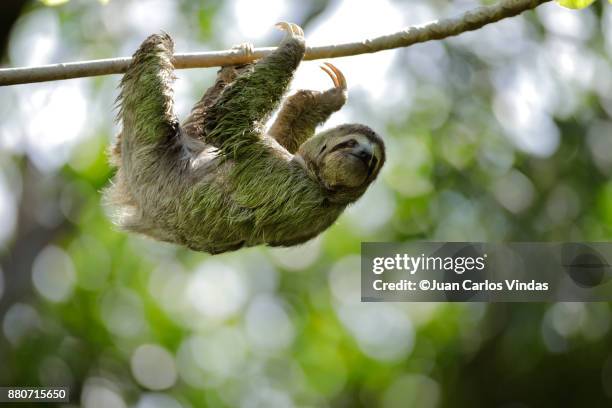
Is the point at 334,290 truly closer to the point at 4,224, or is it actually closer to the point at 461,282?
the point at 4,224

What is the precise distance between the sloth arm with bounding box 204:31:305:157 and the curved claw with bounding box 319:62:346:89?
1401 millimetres

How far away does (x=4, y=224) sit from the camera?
82.3 ft

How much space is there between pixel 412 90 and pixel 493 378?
8.49 meters

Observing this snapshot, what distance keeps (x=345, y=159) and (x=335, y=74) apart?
81.5 inches

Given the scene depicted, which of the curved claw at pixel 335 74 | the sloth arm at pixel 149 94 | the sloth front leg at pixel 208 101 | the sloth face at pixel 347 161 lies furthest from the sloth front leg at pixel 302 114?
the sloth arm at pixel 149 94

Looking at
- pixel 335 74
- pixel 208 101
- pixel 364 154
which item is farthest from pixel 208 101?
pixel 364 154

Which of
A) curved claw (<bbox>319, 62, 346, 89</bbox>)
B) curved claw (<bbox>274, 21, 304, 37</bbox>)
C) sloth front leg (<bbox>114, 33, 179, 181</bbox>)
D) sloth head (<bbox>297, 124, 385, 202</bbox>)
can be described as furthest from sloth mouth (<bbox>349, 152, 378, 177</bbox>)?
sloth front leg (<bbox>114, 33, 179, 181</bbox>)

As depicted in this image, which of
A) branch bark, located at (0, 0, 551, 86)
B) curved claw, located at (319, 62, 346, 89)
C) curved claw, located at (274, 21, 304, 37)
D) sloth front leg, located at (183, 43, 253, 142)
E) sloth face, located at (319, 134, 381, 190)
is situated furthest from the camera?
curved claw, located at (319, 62, 346, 89)

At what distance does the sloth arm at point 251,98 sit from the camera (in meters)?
9.63

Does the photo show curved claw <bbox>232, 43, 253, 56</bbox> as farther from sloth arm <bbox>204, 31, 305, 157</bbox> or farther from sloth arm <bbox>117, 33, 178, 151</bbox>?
sloth arm <bbox>117, 33, 178, 151</bbox>

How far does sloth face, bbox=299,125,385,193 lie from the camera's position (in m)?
9.55

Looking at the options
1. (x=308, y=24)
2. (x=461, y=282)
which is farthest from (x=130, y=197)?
(x=308, y=24)

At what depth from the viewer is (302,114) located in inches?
447

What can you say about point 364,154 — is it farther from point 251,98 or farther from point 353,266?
point 353,266
